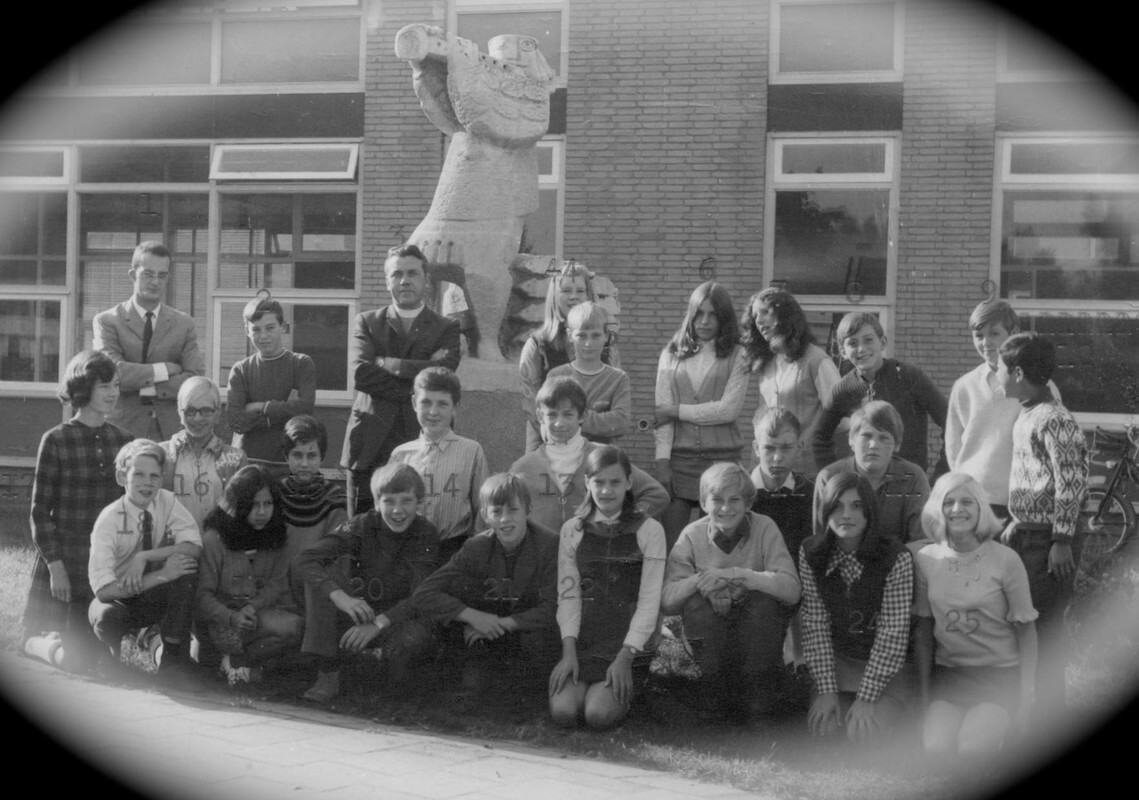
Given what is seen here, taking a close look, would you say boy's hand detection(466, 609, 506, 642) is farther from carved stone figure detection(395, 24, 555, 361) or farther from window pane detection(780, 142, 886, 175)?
window pane detection(780, 142, 886, 175)

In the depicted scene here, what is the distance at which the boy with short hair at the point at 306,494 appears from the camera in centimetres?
637

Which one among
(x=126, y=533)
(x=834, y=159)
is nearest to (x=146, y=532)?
(x=126, y=533)

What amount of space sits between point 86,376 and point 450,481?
6.26 feet

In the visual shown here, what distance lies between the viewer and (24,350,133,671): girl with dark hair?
21.2 ft

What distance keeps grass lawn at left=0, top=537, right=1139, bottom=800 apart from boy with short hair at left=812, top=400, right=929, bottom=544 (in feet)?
3.12

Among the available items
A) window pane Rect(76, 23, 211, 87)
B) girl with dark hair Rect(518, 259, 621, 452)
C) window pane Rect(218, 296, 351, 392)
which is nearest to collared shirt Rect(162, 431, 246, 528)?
girl with dark hair Rect(518, 259, 621, 452)

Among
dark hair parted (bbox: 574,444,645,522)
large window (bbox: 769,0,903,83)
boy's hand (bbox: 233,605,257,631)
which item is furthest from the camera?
large window (bbox: 769,0,903,83)

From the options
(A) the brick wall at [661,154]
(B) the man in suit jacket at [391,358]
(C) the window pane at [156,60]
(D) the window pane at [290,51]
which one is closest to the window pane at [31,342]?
(C) the window pane at [156,60]

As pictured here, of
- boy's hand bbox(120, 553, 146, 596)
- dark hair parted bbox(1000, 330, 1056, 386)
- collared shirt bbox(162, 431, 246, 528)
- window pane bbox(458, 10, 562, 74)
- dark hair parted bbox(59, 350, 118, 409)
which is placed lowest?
boy's hand bbox(120, 553, 146, 596)

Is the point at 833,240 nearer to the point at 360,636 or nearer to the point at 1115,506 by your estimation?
the point at 1115,506

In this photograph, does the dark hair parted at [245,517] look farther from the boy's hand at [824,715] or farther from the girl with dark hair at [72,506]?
the boy's hand at [824,715]

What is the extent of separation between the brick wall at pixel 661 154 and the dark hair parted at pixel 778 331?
7017mm

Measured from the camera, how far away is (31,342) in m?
15.7

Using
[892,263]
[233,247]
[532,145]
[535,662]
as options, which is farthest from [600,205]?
[535,662]
